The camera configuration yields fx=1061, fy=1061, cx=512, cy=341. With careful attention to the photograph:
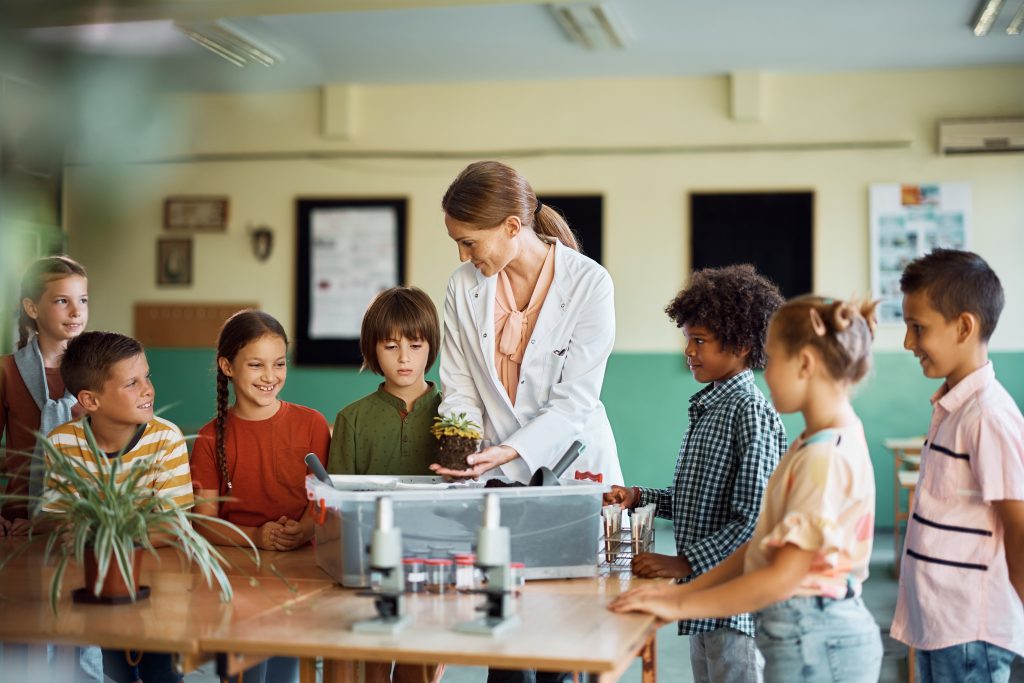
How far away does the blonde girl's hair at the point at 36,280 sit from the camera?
9.26 ft

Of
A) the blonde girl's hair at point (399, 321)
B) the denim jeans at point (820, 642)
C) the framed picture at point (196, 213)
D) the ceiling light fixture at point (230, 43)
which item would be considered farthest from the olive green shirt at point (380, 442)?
the framed picture at point (196, 213)

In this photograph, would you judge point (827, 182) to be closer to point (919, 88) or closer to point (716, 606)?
point (919, 88)

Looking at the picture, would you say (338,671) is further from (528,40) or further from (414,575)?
(528,40)

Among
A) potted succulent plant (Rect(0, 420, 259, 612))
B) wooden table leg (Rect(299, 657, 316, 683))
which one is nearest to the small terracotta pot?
potted succulent plant (Rect(0, 420, 259, 612))

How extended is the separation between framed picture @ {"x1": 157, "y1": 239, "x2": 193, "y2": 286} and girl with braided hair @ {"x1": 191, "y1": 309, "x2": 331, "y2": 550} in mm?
5287

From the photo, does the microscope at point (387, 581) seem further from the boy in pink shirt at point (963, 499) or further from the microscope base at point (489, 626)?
the boy in pink shirt at point (963, 499)

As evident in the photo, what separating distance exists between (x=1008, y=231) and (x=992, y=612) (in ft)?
17.8

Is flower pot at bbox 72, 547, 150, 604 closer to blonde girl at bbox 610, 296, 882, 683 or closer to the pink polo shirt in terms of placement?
blonde girl at bbox 610, 296, 882, 683

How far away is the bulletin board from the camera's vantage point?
7.22m

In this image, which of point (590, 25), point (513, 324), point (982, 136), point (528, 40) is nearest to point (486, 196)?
point (513, 324)

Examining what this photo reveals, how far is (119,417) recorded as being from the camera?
7.63ft

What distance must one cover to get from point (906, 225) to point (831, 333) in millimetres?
5499

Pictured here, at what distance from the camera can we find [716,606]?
5.00 feet

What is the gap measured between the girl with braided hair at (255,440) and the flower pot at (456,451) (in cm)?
44
